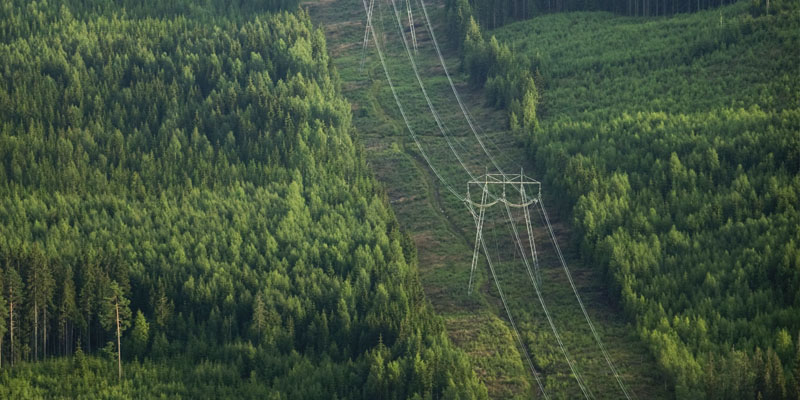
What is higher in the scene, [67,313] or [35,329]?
[67,313]

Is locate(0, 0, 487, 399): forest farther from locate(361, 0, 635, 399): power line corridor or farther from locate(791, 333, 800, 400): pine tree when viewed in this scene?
locate(791, 333, 800, 400): pine tree

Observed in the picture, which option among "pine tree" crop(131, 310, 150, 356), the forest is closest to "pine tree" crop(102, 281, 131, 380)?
the forest

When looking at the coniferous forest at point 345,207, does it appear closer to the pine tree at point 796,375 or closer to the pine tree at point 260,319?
the pine tree at point 260,319

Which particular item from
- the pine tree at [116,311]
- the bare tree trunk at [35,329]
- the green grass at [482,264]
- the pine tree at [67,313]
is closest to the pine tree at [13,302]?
the bare tree trunk at [35,329]

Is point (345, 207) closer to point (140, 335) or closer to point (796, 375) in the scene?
point (140, 335)

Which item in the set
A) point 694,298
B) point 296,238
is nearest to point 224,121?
point 296,238

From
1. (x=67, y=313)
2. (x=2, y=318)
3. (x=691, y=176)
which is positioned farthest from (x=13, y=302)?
(x=691, y=176)
